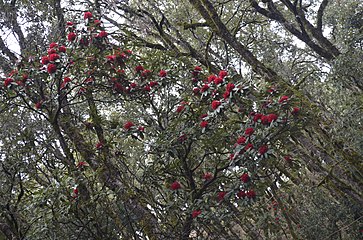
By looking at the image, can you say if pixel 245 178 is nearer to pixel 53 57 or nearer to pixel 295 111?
pixel 295 111

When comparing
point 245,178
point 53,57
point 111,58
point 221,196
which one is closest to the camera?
point 245,178

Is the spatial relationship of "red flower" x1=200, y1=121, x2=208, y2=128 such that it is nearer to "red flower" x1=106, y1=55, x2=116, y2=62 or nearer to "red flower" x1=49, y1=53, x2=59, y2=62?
"red flower" x1=106, y1=55, x2=116, y2=62

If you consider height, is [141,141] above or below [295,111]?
above

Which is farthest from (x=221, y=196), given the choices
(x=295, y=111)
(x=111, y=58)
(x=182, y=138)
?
(x=111, y=58)

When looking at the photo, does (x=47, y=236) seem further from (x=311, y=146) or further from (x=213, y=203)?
(x=311, y=146)

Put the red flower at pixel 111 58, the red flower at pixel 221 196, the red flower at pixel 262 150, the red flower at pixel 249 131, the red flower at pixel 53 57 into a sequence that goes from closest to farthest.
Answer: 1. the red flower at pixel 262 150
2. the red flower at pixel 249 131
3. the red flower at pixel 53 57
4. the red flower at pixel 221 196
5. the red flower at pixel 111 58

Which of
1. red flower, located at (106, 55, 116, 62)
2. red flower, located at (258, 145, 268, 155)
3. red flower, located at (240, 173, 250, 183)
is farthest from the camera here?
red flower, located at (106, 55, 116, 62)

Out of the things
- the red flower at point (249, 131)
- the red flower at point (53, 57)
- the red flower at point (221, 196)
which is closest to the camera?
the red flower at point (249, 131)

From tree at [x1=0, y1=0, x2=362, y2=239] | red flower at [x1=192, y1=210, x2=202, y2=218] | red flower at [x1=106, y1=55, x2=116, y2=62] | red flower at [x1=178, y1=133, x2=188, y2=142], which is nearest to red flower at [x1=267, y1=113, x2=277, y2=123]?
tree at [x1=0, y1=0, x2=362, y2=239]

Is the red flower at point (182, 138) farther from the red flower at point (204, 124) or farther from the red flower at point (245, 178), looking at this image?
the red flower at point (245, 178)

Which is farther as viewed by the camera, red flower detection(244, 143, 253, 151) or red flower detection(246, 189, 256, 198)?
red flower detection(246, 189, 256, 198)

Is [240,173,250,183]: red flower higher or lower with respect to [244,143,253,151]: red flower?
lower

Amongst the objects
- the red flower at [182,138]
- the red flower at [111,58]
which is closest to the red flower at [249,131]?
the red flower at [182,138]

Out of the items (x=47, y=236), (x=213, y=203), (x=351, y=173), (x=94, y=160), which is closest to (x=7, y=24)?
(x=94, y=160)
